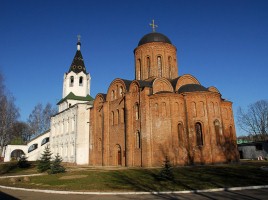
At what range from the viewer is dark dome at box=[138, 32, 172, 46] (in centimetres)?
3122

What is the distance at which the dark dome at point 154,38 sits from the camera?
102 feet

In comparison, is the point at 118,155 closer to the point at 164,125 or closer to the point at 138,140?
the point at 138,140

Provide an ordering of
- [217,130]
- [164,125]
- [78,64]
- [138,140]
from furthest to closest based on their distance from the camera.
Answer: [78,64] → [217,130] → [138,140] → [164,125]

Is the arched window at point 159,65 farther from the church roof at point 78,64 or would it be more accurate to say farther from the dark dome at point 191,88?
the church roof at point 78,64

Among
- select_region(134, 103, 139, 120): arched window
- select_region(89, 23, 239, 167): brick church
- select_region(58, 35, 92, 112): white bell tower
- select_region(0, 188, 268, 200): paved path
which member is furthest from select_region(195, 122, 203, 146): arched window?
select_region(58, 35, 92, 112): white bell tower

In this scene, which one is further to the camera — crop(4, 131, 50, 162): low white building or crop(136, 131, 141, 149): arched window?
crop(4, 131, 50, 162): low white building

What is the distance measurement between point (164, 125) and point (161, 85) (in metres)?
5.09

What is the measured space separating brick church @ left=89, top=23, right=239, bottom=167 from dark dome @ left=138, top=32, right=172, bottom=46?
16.9 feet

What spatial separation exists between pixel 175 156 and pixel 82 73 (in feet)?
77.8

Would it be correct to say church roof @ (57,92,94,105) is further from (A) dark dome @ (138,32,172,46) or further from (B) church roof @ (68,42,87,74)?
(A) dark dome @ (138,32,172,46)

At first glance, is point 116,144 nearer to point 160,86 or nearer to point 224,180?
point 160,86

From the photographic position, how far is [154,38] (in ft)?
103

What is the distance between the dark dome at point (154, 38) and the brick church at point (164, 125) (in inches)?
203

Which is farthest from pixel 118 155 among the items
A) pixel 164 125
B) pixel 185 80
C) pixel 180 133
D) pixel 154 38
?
pixel 154 38
